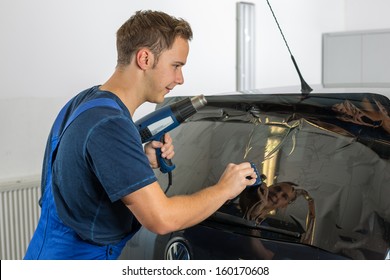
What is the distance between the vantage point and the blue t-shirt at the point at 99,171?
4.38ft

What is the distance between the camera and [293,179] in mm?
1732

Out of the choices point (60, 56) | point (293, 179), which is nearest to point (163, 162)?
point (293, 179)

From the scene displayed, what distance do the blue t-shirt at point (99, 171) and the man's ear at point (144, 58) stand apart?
120 millimetres

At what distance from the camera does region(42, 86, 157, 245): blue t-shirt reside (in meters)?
1.34

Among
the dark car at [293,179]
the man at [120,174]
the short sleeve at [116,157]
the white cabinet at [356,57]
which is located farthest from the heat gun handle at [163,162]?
the white cabinet at [356,57]

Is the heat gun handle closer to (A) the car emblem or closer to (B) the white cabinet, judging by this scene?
(A) the car emblem

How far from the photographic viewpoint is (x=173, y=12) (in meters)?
4.67

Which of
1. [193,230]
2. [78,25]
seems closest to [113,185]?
[193,230]

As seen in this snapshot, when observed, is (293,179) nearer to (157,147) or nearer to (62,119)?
(157,147)

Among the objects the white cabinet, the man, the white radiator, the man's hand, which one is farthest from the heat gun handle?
the white cabinet

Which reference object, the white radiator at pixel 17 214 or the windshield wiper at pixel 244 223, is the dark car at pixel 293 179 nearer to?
the windshield wiper at pixel 244 223

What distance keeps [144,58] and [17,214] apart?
93.1 inches

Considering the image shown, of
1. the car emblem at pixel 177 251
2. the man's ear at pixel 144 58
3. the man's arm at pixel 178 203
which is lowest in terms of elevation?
the car emblem at pixel 177 251

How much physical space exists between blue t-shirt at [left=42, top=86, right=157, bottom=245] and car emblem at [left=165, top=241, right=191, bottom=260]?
27 centimetres
